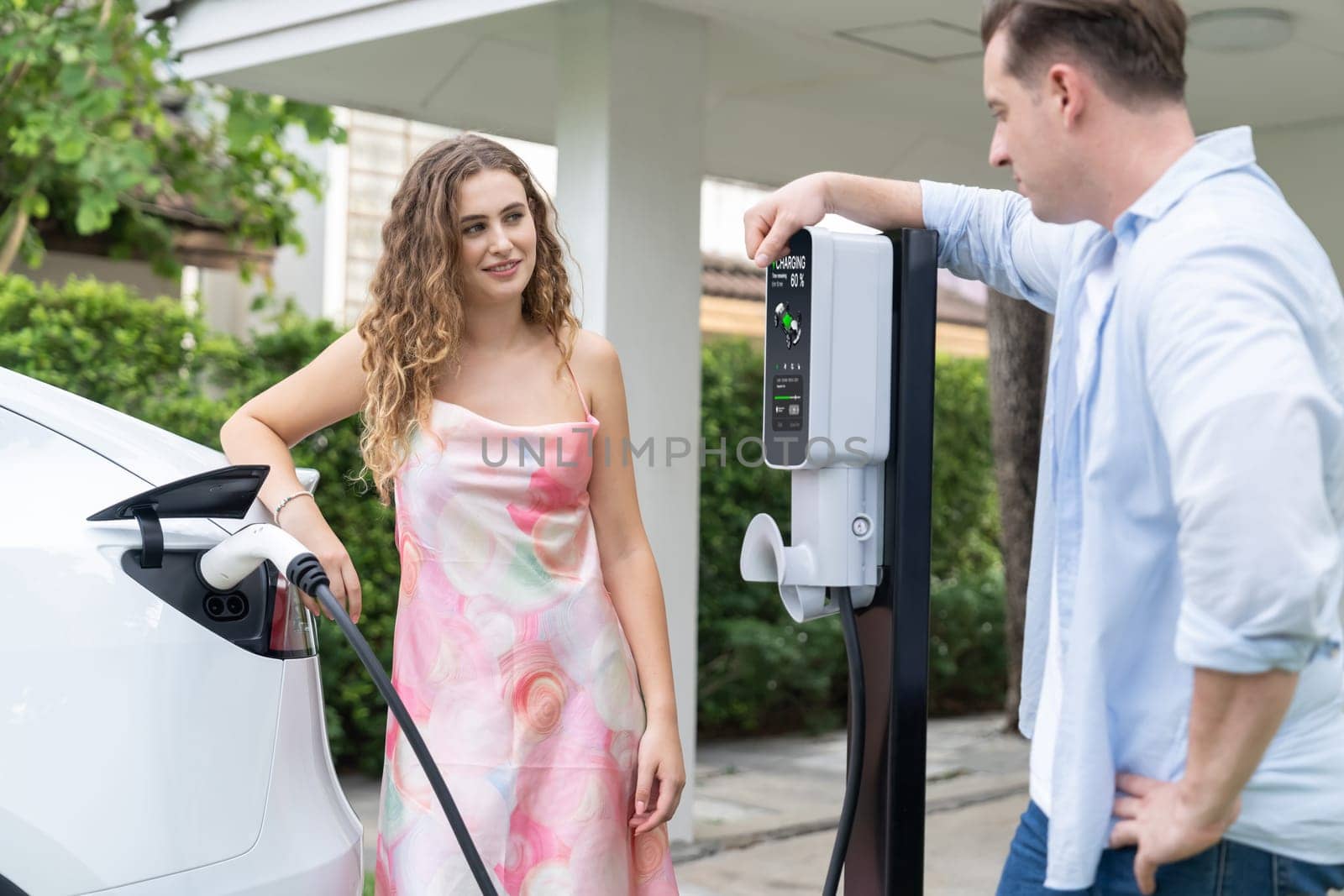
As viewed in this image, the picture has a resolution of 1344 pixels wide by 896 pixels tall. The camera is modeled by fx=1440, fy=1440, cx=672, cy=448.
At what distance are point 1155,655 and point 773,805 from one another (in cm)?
442

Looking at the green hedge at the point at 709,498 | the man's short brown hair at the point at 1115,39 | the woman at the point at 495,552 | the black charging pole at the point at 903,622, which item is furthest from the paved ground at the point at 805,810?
the man's short brown hair at the point at 1115,39

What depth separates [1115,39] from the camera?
1402mm

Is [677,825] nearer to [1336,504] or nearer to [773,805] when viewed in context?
[773,805]

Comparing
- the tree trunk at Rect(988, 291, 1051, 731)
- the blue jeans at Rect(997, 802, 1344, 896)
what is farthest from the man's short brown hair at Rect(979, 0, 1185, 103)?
the tree trunk at Rect(988, 291, 1051, 731)

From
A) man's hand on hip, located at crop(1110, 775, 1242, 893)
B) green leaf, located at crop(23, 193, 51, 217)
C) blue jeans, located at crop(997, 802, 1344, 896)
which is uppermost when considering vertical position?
green leaf, located at crop(23, 193, 51, 217)

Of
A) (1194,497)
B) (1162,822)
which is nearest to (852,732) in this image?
(1162,822)

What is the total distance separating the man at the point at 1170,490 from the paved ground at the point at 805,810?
3.08 metres

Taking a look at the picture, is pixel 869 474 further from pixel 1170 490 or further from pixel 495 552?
pixel 1170 490

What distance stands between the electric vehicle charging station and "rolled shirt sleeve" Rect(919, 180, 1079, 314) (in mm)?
40

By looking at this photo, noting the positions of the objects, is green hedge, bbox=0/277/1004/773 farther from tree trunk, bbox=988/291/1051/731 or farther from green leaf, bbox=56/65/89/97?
green leaf, bbox=56/65/89/97

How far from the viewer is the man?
1236 millimetres

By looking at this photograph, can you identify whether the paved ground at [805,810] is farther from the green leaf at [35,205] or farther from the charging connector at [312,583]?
the green leaf at [35,205]

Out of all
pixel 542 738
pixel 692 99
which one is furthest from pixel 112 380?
pixel 542 738

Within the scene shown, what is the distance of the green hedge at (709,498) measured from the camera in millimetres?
5336
